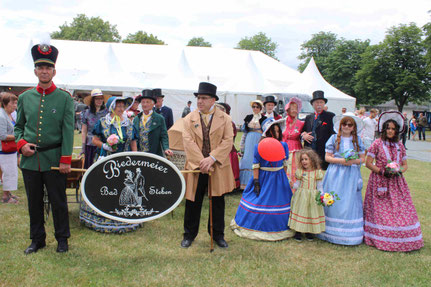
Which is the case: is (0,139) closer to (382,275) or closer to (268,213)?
(268,213)

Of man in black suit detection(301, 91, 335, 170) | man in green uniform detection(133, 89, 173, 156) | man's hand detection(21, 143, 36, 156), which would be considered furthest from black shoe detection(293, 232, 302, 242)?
man's hand detection(21, 143, 36, 156)

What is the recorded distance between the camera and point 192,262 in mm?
3697

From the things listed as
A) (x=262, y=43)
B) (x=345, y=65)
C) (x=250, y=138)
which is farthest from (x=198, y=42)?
(x=250, y=138)

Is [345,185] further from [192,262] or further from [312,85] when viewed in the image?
[312,85]

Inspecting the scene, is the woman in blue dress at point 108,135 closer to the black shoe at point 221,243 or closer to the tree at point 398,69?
the black shoe at point 221,243

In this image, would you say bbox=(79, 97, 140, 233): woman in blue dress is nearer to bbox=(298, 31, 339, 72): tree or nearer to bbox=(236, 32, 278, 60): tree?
bbox=(298, 31, 339, 72): tree

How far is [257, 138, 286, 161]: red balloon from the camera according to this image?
4.35 m

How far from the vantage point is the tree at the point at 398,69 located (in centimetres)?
3419

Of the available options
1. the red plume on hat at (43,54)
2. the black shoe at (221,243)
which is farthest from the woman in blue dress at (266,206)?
the red plume on hat at (43,54)

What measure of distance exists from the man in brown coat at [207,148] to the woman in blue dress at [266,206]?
0.59 meters

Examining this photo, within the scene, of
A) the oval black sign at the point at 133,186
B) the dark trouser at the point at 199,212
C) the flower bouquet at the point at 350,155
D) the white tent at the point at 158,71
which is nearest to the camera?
the oval black sign at the point at 133,186

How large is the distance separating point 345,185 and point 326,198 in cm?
49

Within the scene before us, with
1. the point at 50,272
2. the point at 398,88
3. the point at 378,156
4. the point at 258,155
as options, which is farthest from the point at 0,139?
the point at 398,88

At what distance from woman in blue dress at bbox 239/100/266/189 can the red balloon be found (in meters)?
2.22
